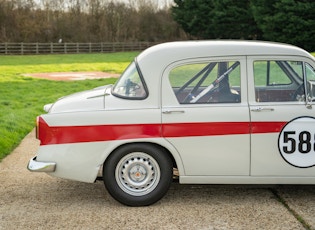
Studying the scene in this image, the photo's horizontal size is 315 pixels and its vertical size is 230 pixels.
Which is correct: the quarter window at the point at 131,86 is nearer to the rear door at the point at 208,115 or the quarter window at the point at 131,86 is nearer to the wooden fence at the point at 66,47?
the rear door at the point at 208,115

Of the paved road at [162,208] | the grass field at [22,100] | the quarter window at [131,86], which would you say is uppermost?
the quarter window at [131,86]

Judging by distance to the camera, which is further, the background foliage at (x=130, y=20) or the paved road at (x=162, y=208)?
the background foliage at (x=130, y=20)

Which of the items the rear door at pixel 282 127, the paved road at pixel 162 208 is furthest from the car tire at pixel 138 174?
the rear door at pixel 282 127

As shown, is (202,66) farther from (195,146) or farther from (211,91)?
(195,146)

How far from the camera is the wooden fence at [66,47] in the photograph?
47250mm

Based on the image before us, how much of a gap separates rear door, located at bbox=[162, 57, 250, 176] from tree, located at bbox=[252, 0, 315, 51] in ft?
107

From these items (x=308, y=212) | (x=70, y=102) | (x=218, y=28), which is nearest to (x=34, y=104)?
(x=70, y=102)

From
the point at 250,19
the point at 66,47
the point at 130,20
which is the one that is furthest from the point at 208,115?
the point at 130,20

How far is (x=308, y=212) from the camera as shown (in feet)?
16.5

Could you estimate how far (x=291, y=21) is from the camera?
36938 mm

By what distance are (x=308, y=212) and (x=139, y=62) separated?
2.26 m

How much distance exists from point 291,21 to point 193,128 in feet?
111

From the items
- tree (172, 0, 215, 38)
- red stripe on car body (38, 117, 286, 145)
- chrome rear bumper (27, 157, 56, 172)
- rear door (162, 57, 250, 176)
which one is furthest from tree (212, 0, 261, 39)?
chrome rear bumper (27, 157, 56, 172)

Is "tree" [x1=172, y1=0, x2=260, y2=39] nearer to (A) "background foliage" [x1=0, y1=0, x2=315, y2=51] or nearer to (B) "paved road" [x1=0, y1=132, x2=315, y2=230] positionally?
(A) "background foliage" [x1=0, y1=0, x2=315, y2=51]
